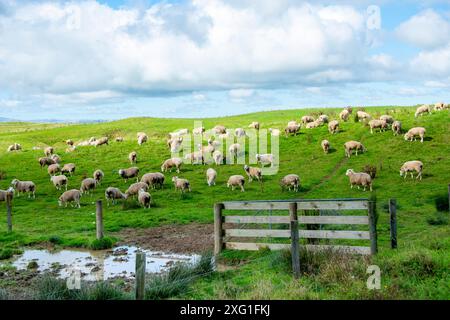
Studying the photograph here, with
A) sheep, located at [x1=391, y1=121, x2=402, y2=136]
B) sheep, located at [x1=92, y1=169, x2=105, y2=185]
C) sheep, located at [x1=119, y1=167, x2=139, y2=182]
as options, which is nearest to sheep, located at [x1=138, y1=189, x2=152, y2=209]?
sheep, located at [x1=119, y1=167, x2=139, y2=182]

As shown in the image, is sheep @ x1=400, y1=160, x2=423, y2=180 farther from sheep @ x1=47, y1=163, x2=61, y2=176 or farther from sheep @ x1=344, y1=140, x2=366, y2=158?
sheep @ x1=47, y1=163, x2=61, y2=176

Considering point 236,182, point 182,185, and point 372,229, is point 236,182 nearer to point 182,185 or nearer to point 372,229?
point 182,185

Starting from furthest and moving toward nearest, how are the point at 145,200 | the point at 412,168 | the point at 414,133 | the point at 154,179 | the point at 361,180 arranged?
the point at 414,133 < the point at 154,179 < the point at 412,168 < the point at 361,180 < the point at 145,200

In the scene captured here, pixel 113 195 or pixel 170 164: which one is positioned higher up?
pixel 170 164

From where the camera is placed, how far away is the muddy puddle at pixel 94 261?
1587cm

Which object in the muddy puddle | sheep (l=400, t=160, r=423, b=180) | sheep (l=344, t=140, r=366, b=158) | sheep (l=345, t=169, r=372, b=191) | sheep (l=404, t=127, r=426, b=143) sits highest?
sheep (l=404, t=127, r=426, b=143)

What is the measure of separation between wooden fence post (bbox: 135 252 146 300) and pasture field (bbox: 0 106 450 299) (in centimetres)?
169

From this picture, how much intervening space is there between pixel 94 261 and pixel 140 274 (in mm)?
9280

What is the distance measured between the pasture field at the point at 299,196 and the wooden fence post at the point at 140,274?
1.69m

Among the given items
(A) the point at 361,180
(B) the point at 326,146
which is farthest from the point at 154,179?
(B) the point at 326,146

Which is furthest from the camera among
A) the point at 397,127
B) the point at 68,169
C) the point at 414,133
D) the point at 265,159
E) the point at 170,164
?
the point at 397,127

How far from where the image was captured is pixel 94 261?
18016mm

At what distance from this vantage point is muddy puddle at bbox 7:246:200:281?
1587cm
